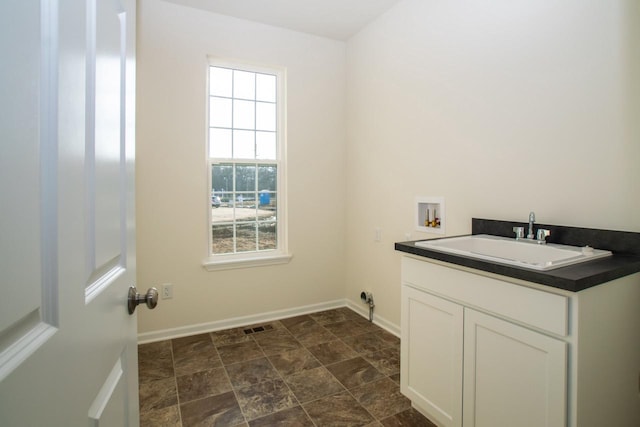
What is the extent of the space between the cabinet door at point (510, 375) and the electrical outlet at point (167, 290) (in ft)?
7.79

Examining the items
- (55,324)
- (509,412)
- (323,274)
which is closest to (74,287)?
(55,324)

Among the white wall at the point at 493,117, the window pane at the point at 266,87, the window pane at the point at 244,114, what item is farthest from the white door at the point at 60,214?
the window pane at the point at 266,87

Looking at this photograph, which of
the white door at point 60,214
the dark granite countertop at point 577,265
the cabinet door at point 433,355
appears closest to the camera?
the white door at point 60,214

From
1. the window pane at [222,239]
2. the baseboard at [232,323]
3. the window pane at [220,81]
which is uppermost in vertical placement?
the window pane at [220,81]

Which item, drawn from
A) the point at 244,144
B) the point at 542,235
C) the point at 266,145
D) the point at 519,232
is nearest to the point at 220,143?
the point at 244,144

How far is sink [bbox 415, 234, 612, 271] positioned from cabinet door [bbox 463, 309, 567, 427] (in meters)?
0.25

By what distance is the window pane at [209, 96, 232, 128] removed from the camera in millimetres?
3069

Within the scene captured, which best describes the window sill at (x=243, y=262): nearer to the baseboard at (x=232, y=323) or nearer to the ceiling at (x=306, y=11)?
the baseboard at (x=232, y=323)

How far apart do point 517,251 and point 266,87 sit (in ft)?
8.59

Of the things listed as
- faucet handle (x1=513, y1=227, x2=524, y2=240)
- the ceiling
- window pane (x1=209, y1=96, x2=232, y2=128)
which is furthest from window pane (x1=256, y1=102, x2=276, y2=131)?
faucet handle (x1=513, y1=227, x2=524, y2=240)

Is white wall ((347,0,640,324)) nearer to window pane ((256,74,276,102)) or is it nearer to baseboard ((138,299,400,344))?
baseboard ((138,299,400,344))

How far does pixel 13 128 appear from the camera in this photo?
381 millimetres

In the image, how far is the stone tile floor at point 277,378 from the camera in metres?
1.86

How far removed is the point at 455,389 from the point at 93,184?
5.42 feet
